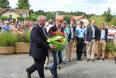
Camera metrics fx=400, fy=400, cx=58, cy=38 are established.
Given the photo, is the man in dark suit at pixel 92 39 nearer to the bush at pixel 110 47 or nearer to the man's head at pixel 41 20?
→ the bush at pixel 110 47

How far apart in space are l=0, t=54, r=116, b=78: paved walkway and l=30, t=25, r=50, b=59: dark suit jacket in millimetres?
1889

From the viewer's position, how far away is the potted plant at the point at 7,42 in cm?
1986

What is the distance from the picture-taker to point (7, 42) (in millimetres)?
20297

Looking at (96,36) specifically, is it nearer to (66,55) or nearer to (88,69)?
(66,55)

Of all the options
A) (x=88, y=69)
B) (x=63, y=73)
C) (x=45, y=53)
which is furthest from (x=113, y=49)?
(x=45, y=53)

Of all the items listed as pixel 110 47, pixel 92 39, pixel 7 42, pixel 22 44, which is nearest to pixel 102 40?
pixel 110 47

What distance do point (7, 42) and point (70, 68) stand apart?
566 centimetres

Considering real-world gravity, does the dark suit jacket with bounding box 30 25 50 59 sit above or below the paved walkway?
above

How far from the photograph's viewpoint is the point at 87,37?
59.7 ft

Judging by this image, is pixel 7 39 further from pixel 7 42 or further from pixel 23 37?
pixel 23 37

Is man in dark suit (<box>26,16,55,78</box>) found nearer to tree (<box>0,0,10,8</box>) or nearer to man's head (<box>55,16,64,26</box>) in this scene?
man's head (<box>55,16,64,26</box>)

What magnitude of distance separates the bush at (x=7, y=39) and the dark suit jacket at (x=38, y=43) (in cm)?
860

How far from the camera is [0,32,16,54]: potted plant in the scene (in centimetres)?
1986

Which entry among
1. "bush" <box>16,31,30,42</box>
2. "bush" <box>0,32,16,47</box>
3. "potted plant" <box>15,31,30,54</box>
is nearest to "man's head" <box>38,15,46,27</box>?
"bush" <box>0,32,16,47</box>
